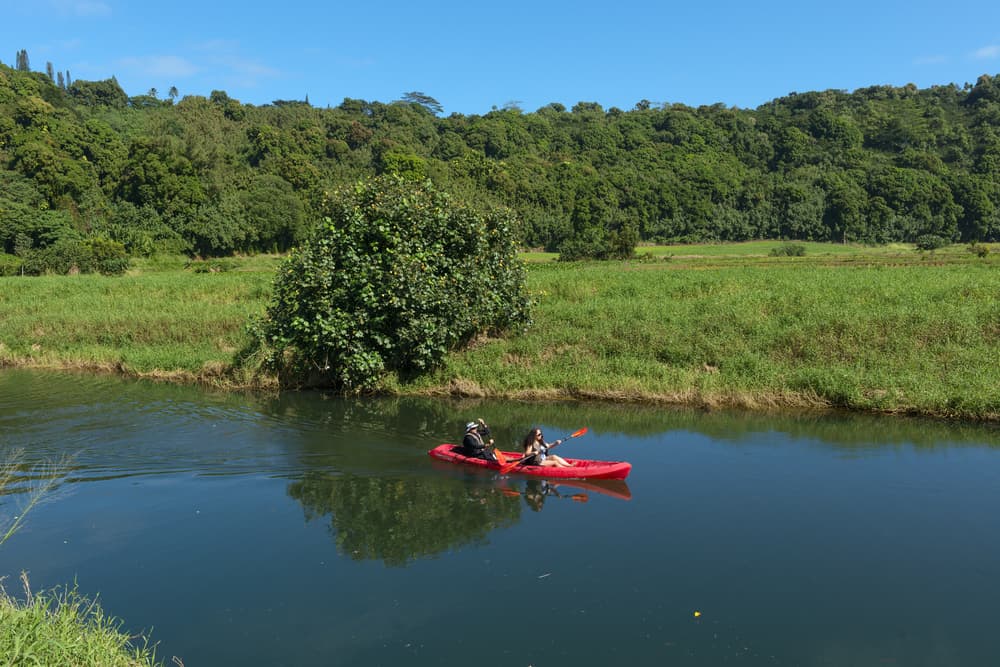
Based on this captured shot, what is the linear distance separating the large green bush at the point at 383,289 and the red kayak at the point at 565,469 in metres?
6.69

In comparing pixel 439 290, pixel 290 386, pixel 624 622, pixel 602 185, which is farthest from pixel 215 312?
pixel 602 185

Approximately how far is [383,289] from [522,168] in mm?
Answer: 73950

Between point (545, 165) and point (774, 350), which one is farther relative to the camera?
point (545, 165)

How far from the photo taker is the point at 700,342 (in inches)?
883

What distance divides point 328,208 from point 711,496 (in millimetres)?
15457

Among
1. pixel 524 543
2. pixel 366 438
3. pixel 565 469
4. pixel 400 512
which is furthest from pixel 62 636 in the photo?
pixel 366 438

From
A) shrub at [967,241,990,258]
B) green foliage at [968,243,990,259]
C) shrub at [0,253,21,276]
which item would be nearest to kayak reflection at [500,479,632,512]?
green foliage at [968,243,990,259]

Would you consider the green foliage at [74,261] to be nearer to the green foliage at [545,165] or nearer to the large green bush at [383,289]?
the green foliage at [545,165]

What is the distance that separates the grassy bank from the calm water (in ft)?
5.66

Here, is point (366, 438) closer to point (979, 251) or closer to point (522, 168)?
point (979, 251)

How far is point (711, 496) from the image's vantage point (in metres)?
13.4

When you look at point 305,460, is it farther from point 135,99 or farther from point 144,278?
point 135,99

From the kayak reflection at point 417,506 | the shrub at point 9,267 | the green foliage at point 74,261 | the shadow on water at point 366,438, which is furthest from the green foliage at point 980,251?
the shrub at point 9,267

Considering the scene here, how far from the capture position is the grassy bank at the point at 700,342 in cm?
1969
